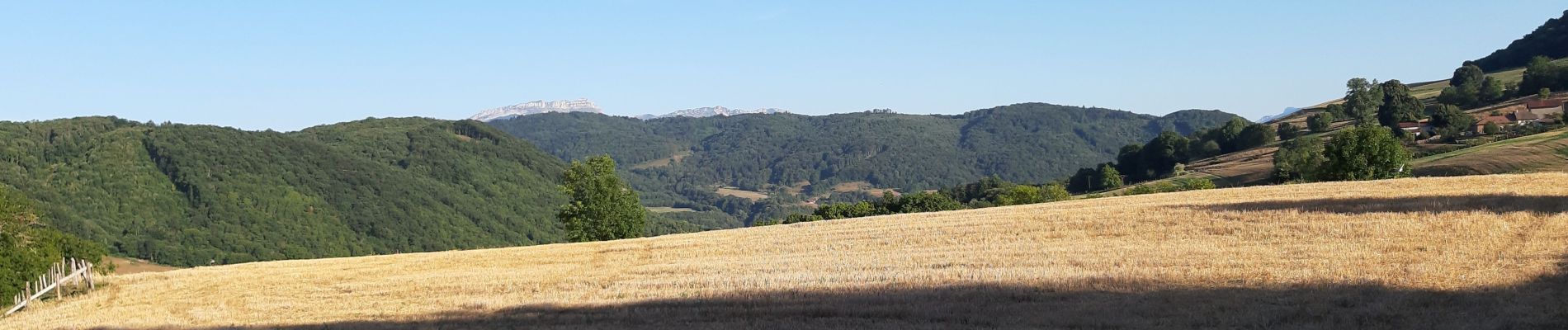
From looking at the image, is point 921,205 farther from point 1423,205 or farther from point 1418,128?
point 1418,128

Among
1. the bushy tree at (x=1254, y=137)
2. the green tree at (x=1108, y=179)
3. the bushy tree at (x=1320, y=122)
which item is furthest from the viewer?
the bushy tree at (x=1254, y=137)

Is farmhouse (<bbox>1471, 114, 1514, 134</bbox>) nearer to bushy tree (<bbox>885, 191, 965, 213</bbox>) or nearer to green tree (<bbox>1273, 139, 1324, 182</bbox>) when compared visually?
green tree (<bbox>1273, 139, 1324, 182</bbox>)

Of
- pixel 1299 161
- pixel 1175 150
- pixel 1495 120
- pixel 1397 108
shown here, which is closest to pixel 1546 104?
pixel 1495 120

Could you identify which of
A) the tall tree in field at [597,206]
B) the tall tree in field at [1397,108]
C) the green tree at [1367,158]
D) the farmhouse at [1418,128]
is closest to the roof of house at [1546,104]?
the farmhouse at [1418,128]

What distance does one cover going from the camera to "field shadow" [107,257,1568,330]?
15.4 meters

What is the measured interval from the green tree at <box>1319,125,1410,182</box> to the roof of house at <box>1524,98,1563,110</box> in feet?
249

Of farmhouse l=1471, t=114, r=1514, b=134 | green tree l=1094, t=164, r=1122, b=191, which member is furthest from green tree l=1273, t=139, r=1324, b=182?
green tree l=1094, t=164, r=1122, b=191

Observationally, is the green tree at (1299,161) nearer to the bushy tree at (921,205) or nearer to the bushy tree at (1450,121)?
the bushy tree at (1450,121)

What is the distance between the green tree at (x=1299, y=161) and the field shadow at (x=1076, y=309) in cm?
6261

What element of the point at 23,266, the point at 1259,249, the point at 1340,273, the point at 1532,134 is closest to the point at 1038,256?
the point at 1259,249

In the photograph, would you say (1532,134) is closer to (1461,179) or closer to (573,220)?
(1461,179)

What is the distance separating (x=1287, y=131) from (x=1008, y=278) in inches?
5927

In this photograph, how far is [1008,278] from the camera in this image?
22375mm

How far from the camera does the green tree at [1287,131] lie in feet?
506
